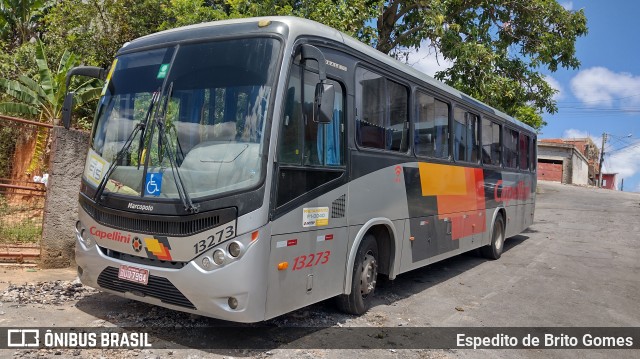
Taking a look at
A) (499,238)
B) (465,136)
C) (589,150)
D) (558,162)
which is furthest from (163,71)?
(589,150)

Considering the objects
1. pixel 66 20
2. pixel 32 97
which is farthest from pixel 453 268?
pixel 66 20

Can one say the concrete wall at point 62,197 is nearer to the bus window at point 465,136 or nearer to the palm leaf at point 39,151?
the palm leaf at point 39,151

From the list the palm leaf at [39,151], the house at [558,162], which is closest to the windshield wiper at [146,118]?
the palm leaf at [39,151]

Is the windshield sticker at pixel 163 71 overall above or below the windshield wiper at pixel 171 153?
above

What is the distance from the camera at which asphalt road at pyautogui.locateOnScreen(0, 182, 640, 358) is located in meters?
→ 5.07

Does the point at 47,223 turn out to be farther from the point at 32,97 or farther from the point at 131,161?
the point at 32,97

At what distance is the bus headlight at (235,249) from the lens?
423 cm

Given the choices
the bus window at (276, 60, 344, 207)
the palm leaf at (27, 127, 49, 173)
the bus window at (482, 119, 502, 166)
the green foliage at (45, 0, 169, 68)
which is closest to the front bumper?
the bus window at (276, 60, 344, 207)

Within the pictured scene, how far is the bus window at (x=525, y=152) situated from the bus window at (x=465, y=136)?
157 inches

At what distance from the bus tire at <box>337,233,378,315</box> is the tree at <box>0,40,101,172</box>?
10068 millimetres

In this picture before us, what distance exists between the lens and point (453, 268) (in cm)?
984

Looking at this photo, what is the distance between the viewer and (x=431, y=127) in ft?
25.0

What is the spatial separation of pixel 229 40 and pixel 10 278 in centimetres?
457

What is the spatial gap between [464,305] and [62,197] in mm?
6030
